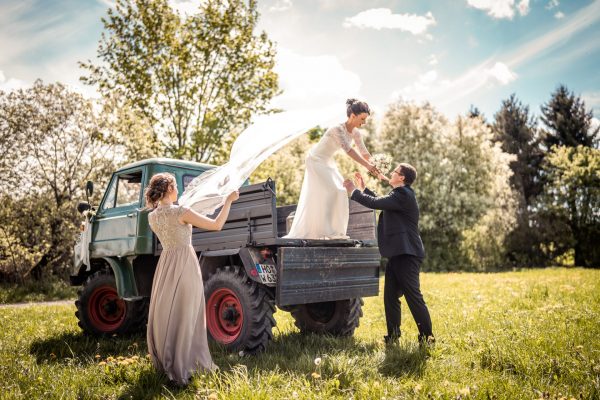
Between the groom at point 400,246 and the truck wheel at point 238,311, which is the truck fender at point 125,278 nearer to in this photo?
the truck wheel at point 238,311

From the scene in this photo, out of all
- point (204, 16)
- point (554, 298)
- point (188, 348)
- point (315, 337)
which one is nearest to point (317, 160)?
point (315, 337)

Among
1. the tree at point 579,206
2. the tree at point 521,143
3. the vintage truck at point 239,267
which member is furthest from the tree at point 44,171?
the tree at point 521,143

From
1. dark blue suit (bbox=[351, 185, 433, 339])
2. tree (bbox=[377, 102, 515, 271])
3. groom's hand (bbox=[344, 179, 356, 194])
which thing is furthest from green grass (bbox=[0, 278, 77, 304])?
tree (bbox=[377, 102, 515, 271])

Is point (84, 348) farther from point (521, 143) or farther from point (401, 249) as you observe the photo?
point (521, 143)

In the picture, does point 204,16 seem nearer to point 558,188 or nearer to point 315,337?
point 315,337

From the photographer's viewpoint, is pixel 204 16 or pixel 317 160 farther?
pixel 204 16

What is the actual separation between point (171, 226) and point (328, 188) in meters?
2.27

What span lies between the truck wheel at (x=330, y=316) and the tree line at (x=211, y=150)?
10.7 metres

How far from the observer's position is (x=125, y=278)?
20.7 feet

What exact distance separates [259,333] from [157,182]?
1.89m

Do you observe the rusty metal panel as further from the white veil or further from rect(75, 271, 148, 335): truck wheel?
rect(75, 271, 148, 335): truck wheel

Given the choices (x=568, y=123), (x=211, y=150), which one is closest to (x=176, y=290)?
(x=211, y=150)

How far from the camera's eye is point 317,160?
6020 mm

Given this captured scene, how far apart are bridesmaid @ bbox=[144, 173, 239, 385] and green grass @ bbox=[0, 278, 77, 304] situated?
34.0 feet
